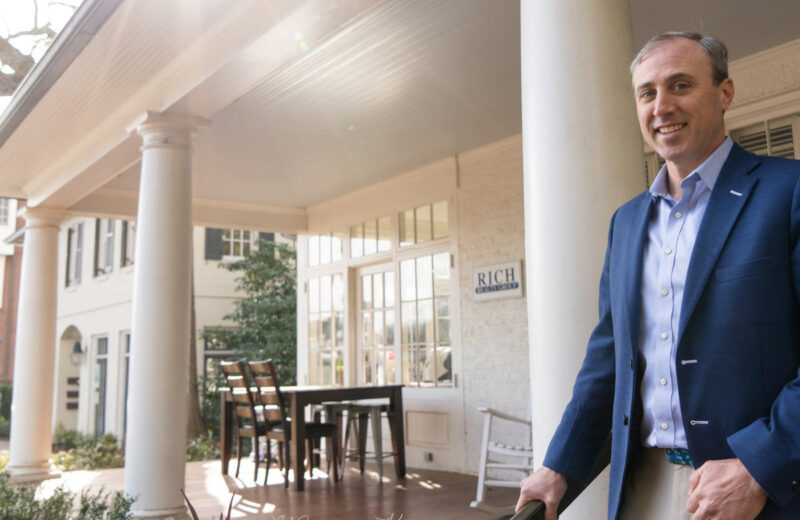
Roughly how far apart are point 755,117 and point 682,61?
164 inches

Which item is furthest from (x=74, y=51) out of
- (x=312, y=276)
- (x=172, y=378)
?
(x=312, y=276)

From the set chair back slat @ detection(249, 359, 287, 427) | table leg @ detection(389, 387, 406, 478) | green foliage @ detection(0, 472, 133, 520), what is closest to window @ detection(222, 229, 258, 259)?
chair back slat @ detection(249, 359, 287, 427)

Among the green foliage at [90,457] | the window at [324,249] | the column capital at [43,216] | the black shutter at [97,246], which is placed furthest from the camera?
the black shutter at [97,246]

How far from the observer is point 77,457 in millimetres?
10125

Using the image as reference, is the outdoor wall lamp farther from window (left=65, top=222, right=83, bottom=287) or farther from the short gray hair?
the short gray hair

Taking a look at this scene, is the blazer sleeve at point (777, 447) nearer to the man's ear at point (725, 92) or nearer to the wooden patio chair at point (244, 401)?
the man's ear at point (725, 92)

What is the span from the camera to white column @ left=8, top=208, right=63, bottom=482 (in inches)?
295

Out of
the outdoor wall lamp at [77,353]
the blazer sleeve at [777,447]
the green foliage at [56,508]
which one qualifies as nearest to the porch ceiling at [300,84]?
the green foliage at [56,508]

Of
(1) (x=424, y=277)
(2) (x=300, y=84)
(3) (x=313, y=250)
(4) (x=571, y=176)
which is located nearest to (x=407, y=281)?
(1) (x=424, y=277)

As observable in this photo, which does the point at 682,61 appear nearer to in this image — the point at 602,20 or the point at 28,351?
the point at 602,20

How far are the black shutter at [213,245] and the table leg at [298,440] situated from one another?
8.49 m

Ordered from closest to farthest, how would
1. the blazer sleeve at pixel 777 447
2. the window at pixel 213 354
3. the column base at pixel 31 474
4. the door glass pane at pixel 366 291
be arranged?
the blazer sleeve at pixel 777 447 → the column base at pixel 31 474 → the door glass pane at pixel 366 291 → the window at pixel 213 354

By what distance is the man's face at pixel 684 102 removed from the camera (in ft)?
4.06

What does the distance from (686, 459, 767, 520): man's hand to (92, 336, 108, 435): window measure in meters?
15.1
